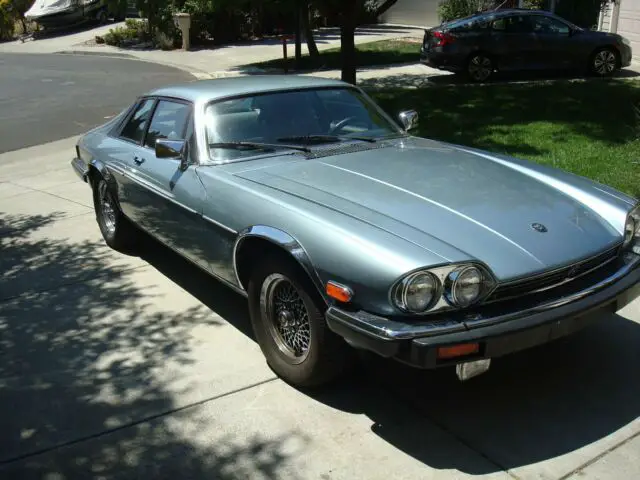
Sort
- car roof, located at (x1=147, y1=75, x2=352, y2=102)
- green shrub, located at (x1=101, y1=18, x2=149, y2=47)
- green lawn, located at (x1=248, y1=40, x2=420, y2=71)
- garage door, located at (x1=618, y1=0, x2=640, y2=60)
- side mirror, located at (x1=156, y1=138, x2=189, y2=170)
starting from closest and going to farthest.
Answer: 1. side mirror, located at (x1=156, y1=138, x2=189, y2=170)
2. car roof, located at (x1=147, y1=75, x2=352, y2=102)
3. garage door, located at (x1=618, y1=0, x2=640, y2=60)
4. green lawn, located at (x1=248, y1=40, x2=420, y2=71)
5. green shrub, located at (x1=101, y1=18, x2=149, y2=47)

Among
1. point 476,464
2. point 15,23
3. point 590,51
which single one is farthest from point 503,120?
point 15,23

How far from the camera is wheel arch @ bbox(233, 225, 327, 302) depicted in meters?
3.36

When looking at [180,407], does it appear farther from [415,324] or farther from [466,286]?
[466,286]

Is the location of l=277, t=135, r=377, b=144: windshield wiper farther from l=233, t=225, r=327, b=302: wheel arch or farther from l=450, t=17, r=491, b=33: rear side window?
l=450, t=17, r=491, b=33: rear side window

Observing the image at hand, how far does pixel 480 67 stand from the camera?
14094 mm

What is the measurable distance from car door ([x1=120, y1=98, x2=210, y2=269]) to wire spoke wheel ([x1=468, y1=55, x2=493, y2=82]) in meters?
10.0

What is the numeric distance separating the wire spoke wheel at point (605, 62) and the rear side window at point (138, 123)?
35.3ft

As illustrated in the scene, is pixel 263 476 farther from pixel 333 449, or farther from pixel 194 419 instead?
pixel 194 419

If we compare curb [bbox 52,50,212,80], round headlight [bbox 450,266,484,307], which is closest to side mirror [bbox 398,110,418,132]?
round headlight [bbox 450,266,484,307]

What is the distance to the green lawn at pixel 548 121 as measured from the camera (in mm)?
7699

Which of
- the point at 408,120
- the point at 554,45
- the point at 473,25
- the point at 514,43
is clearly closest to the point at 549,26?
the point at 554,45

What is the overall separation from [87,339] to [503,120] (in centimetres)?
711

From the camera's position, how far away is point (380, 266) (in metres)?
3.07

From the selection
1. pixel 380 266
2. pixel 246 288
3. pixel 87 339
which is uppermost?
pixel 380 266
